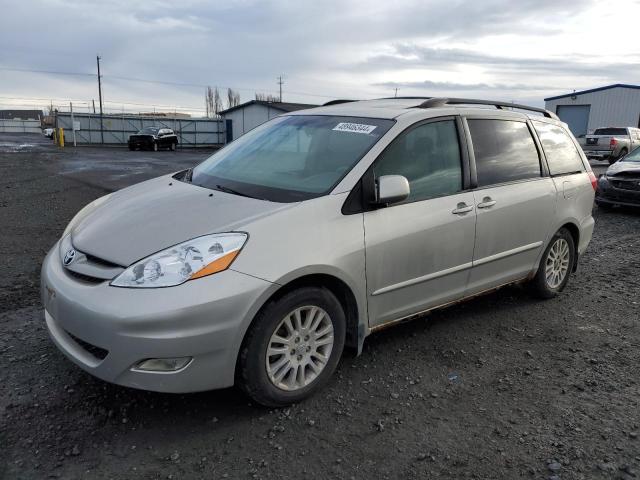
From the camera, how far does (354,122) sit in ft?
12.2

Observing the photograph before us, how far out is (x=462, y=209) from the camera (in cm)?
378

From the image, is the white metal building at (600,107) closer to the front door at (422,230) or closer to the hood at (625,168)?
the hood at (625,168)

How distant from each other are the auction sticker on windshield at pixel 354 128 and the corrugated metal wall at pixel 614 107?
3784cm

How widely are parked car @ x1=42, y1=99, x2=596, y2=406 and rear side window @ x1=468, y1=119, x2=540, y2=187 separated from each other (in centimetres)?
2

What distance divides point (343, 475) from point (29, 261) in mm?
4516

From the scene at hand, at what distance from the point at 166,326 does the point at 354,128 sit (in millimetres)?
1893

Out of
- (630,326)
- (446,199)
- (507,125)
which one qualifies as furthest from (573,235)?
(446,199)

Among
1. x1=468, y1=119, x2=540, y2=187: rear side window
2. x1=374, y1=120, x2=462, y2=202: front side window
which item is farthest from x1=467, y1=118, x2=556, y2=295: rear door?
x1=374, y1=120, x2=462, y2=202: front side window

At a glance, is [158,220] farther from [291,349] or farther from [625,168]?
[625,168]

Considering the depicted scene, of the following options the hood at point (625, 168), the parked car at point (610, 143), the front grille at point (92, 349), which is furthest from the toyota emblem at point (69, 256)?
the parked car at point (610, 143)

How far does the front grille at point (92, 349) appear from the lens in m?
2.68

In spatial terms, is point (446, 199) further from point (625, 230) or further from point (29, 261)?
point (625, 230)

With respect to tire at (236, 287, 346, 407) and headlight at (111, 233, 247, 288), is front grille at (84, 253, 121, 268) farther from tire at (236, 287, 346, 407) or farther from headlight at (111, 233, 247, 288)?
tire at (236, 287, 346, 407)

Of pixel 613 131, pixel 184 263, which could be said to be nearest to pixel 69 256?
pixel 184 263
